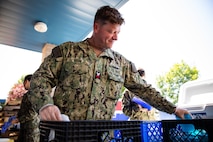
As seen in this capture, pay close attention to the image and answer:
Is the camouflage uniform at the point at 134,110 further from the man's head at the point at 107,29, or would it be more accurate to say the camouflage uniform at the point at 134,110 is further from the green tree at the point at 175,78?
the green tree at the point at 175,78

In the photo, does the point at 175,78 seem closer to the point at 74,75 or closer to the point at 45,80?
the point at 74,75

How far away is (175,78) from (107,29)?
6298mm

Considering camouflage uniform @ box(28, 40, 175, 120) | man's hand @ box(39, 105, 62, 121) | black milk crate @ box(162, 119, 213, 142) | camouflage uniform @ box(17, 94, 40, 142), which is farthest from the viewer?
camouflage uniform @ box(17, 94, 40, 142)

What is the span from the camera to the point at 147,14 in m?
8.48

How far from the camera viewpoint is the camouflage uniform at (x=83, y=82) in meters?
0.93

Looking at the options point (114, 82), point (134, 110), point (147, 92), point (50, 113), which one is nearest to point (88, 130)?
point (50, 113)

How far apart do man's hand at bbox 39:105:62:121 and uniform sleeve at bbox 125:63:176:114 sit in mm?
663

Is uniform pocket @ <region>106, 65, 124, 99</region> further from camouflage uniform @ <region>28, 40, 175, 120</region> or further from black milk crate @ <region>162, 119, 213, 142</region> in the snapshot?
black milk crate @ <region>162, 119, 213, 142</region>

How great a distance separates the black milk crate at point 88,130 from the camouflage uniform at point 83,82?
0.33m

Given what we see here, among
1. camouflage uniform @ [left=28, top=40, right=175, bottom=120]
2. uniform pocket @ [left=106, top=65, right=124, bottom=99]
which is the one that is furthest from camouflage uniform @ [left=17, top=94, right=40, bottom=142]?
uniform pocket @ [left=106, top=65, right=124, bottom=99]

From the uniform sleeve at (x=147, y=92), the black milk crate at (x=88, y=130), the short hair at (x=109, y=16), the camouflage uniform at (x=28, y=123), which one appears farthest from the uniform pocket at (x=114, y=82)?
the camouflage uniform at (x=28, y=123)

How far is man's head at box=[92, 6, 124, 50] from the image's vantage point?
1.10m

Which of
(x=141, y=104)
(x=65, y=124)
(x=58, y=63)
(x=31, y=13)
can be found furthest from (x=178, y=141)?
(x=31, y=13)

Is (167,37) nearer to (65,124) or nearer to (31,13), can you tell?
(31,13)
